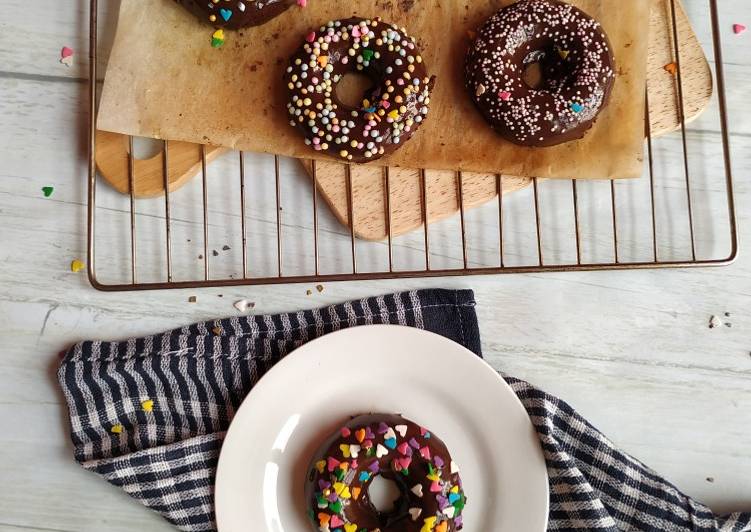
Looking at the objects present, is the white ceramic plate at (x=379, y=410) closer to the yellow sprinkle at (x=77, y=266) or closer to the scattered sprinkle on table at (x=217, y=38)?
the yellow sprinkle at (x=77, y=266)

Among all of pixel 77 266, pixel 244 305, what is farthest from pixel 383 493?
pixel 77 266

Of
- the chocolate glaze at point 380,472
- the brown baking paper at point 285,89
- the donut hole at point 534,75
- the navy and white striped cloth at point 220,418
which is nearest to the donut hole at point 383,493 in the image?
the chocolate glaze at point 380,472

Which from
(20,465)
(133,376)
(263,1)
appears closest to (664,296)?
(263,1)

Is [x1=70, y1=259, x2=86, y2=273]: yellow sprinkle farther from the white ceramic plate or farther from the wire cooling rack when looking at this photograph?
the white ceramic plate

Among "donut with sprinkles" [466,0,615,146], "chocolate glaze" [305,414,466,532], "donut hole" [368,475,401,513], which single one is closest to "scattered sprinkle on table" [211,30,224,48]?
"donut with sprinkles" [466,0,615,146]

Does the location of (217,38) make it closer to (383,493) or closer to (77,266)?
(77,266)

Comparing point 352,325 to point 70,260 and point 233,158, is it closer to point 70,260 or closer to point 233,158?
point 233,158

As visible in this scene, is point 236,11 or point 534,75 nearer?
point 236,11
